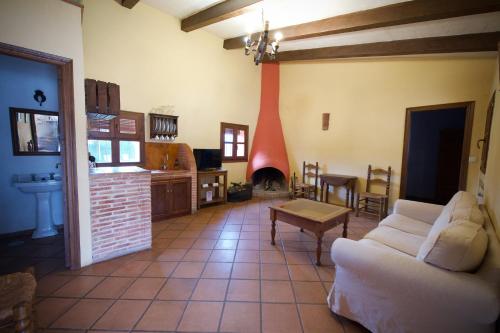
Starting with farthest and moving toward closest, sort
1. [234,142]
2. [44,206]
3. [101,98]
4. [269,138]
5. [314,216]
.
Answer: [269,138]
[234,142]
[44,206]
[314,216]
[101,98]

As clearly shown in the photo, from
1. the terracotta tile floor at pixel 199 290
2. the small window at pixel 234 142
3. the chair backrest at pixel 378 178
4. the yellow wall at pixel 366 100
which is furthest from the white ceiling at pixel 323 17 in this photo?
the terracotta tile floor at pixel 199 290

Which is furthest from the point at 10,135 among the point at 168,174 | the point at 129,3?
the point at 129,3

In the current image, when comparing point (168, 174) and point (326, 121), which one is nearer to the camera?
point (168, 174)

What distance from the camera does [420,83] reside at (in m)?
4.00

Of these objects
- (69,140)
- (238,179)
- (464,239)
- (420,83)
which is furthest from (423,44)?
(69,140)

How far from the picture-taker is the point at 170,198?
3943 mm

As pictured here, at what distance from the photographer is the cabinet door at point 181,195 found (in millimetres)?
3996

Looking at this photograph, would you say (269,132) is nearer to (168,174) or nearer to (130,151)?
(168,174)

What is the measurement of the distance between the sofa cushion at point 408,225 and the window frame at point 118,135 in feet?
12.8

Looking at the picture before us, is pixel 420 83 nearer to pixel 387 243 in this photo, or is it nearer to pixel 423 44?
pixel 423 44

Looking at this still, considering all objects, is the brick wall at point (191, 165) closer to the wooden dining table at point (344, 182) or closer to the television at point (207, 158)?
the television at point (207, 158)

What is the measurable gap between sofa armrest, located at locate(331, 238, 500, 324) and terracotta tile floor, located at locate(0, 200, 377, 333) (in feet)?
1.69

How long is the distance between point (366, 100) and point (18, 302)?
17.9ft

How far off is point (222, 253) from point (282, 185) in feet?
11.7
